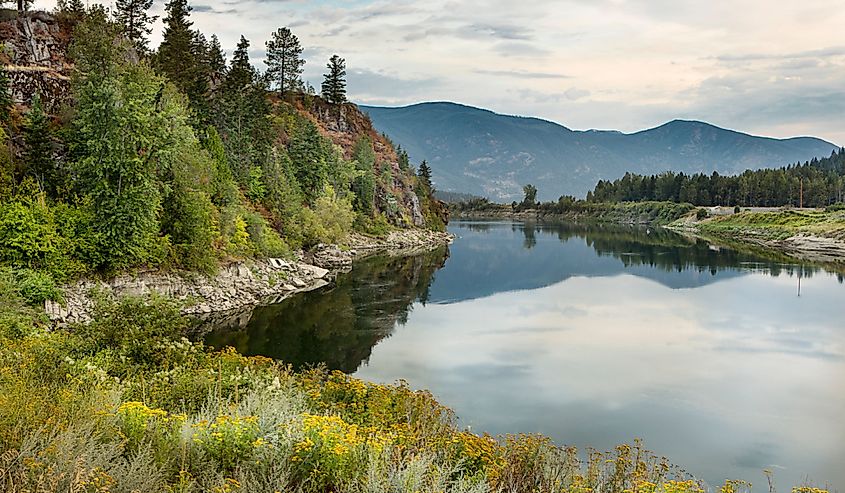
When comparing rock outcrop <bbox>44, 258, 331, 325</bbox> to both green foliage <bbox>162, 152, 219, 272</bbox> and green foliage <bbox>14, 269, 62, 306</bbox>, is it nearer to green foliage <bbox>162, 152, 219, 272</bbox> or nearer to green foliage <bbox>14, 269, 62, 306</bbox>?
green foliage <bbox>14, 269, 62, 306</bbox>

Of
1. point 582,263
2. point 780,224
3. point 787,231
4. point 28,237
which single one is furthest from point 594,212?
point 28,237

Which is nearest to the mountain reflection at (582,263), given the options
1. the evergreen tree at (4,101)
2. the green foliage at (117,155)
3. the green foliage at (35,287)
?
the green foliage at (117,155)

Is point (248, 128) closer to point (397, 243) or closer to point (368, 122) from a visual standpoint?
point (397, 243)

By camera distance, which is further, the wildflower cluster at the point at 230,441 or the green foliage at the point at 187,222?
the green foliage at the point at 187,222

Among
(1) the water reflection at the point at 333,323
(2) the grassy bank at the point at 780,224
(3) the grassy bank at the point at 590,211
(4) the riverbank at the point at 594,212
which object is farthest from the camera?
(3) the grassy bank at the point at 590,211

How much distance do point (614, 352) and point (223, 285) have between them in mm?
21418

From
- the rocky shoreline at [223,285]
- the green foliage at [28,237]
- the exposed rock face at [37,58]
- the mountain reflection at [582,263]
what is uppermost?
the exposed rock face at [37,58]

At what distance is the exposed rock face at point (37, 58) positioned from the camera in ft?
111

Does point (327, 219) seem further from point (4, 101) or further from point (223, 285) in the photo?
point (4, 101)

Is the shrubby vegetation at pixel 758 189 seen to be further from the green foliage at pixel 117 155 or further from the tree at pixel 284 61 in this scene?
the green foliage at pixel 117 155

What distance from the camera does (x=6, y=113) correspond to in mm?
31188

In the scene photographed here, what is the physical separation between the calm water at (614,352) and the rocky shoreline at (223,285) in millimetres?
1946

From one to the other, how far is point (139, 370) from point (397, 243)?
64188 mm

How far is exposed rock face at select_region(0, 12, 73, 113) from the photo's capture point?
33.8m
